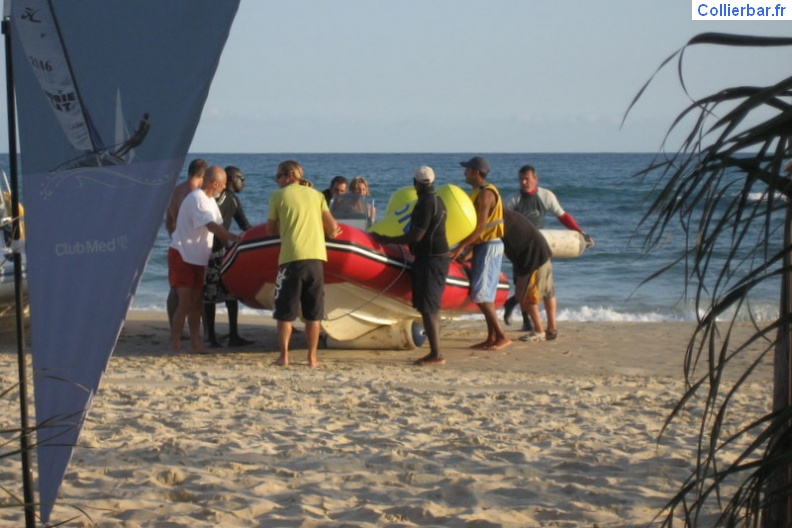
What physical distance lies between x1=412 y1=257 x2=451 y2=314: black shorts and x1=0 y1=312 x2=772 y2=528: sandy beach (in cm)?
49

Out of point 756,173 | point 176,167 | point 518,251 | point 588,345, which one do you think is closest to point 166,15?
point 176,167

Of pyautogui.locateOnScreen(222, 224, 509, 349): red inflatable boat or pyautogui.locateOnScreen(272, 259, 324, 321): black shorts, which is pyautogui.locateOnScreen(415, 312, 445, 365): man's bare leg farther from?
pyautogui.locateOnScreen(272, 259, 324, 321): black shorts

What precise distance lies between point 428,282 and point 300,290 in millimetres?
964

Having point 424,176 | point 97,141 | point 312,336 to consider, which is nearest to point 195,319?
point 312,336

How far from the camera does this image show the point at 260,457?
5035mm

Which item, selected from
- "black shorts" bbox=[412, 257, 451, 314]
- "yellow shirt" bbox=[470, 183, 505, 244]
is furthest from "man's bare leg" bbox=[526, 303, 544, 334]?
"black shorts" bbox=[412, 257, 451, 314]

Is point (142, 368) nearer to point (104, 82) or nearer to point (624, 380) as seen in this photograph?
point (624, 380)

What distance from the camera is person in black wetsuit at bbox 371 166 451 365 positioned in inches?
305

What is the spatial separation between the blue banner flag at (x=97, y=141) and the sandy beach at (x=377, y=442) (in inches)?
26.6

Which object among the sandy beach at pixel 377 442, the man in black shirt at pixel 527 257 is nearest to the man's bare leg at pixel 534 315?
the man in black shirt at pixel 527 257

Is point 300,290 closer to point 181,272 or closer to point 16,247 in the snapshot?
point 181,272

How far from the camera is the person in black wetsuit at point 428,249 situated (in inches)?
305

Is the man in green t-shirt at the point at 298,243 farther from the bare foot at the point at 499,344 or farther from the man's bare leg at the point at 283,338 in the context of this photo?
the bare foot at the point at 499,344

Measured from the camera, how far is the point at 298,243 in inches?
295
